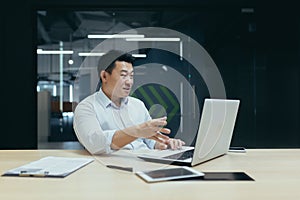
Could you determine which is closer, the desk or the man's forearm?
the desk

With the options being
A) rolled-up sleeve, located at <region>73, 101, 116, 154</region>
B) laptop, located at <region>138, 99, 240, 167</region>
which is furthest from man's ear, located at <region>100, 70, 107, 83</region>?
laptop, located at <region>138, 99, 240, 167</region>

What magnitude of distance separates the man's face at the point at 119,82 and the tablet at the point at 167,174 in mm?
907

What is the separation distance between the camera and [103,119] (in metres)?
1.83

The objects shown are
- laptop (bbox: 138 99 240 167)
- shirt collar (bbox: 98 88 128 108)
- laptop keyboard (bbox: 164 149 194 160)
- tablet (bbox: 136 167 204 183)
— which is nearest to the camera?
tablet (bbox: 136 167 204 183)

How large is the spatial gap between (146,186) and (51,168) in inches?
15.4

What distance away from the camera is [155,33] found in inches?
154

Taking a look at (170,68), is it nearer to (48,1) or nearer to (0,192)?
(48,1)

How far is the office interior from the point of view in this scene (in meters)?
3.64

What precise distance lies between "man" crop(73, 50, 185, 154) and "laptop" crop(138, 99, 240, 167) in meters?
0.13

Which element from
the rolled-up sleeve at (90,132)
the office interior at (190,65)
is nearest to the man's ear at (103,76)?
the rolled-up sleeve at (90,132)

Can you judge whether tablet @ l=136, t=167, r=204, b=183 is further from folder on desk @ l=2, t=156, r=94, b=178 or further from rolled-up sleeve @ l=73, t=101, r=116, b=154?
rolled-up sleeve @ l=73, t=101, r=116, b=154

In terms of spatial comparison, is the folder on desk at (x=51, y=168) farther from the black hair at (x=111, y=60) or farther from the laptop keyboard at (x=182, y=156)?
the black hair at (x=111, y=60)

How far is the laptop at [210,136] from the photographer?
113 centimetres

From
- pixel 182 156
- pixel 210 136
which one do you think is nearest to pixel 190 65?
pixel 182 156
